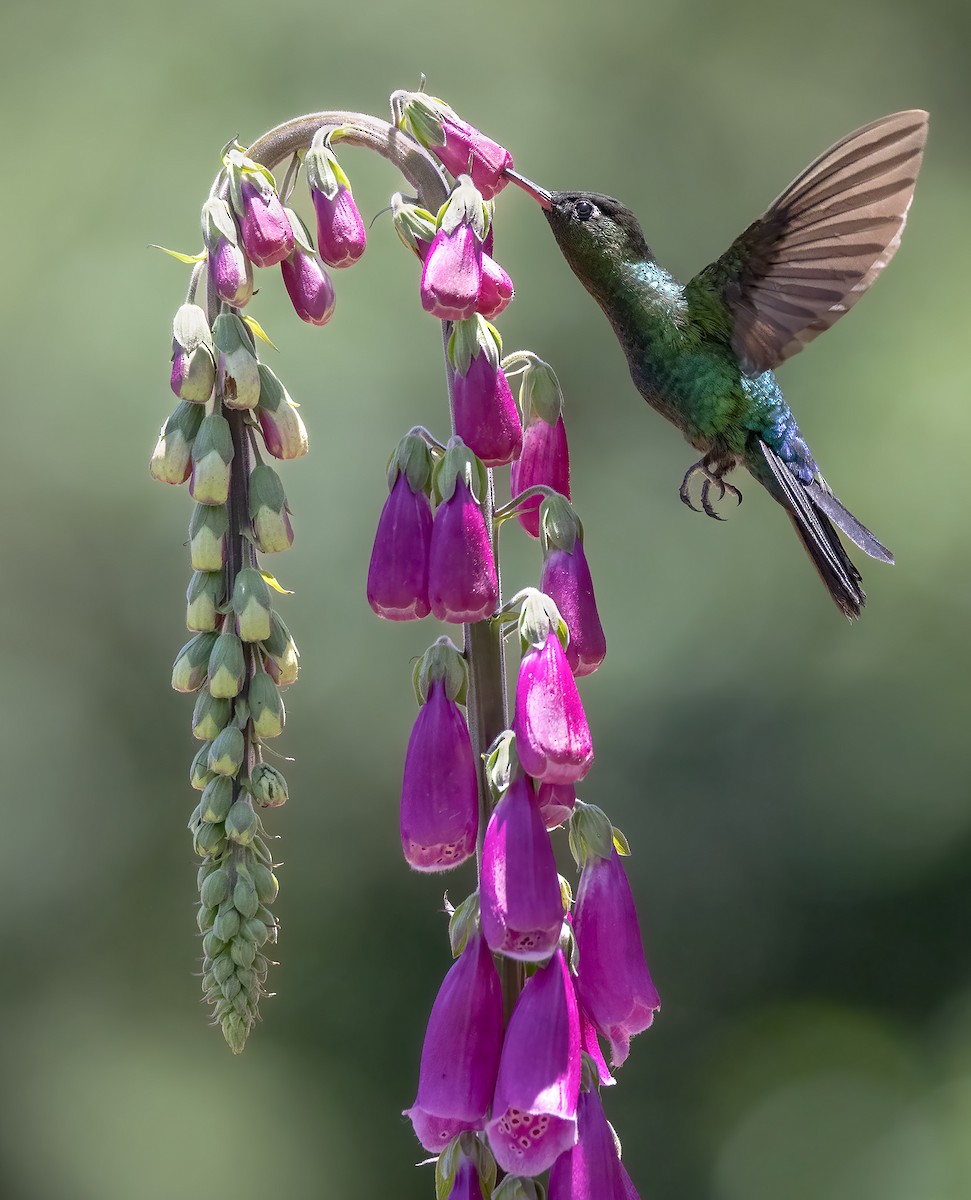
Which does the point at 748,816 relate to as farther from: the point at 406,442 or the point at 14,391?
the point at 406,442

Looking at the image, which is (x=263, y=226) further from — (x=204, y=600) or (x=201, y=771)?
(x=201, y=771)

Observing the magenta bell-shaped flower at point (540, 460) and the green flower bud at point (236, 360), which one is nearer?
the green flower bud at point (236, 360)

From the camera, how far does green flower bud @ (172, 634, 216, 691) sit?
1219mm

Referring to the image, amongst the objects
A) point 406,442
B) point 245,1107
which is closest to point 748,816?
point 245,1107

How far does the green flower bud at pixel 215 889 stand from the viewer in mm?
1136

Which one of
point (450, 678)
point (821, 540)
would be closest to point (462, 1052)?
point (450, 678)

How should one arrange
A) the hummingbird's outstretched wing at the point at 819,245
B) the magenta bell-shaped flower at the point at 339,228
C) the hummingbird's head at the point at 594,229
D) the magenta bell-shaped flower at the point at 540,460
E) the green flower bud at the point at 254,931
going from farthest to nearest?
the hummingbird's head at the point at 594,229 < the hummingbird's outstretched wing at the point at 819,245 < the magenta bell-shaped flower at the point at 540,460 < the magenta bell-shaped flower at the point at 339,228 < the green flower bud at the point at 254,931

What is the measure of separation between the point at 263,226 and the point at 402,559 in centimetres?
30

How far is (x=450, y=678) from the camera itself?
4.07ft

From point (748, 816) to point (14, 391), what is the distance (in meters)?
2.37

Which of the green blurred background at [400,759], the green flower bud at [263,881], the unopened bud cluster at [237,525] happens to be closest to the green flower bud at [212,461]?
the unopened bud cluster at [237,525]

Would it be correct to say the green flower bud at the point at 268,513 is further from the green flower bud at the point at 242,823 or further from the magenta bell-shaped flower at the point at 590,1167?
the magenta bell-shaped flower at the point at 590,1167

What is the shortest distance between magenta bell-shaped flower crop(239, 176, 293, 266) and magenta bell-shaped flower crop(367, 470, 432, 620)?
0.22m

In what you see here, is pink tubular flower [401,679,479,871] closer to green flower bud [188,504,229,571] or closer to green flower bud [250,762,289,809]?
green flower bud [250,762,289,809]
